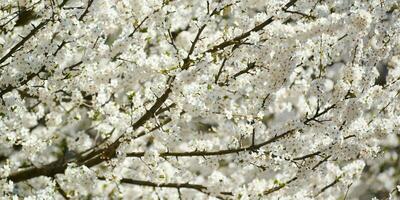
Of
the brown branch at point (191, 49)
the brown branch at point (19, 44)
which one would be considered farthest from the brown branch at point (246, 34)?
the brown branch at point (19, 44)

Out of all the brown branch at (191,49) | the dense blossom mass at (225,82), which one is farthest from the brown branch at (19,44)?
the brown branch at (191,49)

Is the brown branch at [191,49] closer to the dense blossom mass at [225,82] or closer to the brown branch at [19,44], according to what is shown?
the dense blossom mass at [225,82]

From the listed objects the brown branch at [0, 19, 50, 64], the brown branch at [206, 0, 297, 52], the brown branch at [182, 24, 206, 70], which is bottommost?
the brown branch at [0, 19, 50, 64]

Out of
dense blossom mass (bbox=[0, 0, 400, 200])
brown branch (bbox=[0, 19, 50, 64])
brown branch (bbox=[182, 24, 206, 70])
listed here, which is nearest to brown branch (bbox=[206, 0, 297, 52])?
dense blossom mass (bbox=[0, 0, 400, 200])

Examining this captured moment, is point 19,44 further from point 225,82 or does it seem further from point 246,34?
point 246,34

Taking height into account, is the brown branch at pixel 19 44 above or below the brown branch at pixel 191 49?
below

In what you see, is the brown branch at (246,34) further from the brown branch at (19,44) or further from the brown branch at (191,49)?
the brown branch at (19,44)

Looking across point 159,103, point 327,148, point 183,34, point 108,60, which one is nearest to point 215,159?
point 159,103

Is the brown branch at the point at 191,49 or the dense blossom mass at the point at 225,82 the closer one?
the dense blossom mass at the point at 225,82

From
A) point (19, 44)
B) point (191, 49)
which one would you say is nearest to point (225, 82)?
point (191, 49)

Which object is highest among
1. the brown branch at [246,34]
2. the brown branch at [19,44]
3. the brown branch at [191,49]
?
the brown branch at [246,34]

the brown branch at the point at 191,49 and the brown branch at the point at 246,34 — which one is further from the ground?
the brown branch at the point at 246,34

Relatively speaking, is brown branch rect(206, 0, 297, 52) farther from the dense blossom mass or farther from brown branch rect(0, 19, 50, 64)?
brown branch rect(0, 19, 50, 64)

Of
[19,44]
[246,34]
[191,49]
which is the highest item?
[246,34]
